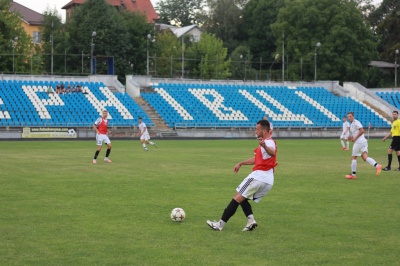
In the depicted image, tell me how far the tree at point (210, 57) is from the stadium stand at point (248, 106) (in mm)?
21236

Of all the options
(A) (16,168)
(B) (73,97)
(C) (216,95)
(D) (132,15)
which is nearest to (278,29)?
(D) (132,15)

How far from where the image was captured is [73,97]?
58.8 m

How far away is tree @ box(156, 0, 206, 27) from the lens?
465ft

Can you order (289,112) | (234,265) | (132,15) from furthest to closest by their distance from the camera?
(132,15) → (289,112) → (234,265)

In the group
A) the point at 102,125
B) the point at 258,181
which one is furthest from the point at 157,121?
the point at 258,181

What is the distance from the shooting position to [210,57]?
3730 inches

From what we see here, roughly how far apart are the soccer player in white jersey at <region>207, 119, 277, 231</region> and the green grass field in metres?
0.26

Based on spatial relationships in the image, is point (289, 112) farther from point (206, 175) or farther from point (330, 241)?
point (330, 241)

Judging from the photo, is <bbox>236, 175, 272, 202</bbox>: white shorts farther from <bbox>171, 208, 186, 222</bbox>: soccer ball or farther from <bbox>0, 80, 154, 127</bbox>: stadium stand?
<bbox>0, 80, 154, 127</bbox>: stadium stand

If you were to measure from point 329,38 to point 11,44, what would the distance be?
38.9 meters

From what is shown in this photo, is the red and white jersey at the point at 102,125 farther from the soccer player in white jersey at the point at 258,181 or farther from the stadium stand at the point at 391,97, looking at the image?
the stadium stand at the point at 391,97

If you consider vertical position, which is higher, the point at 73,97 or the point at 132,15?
the point at 132,15

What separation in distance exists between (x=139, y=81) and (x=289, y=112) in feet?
47.8

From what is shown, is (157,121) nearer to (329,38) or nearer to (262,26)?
(329,38)
